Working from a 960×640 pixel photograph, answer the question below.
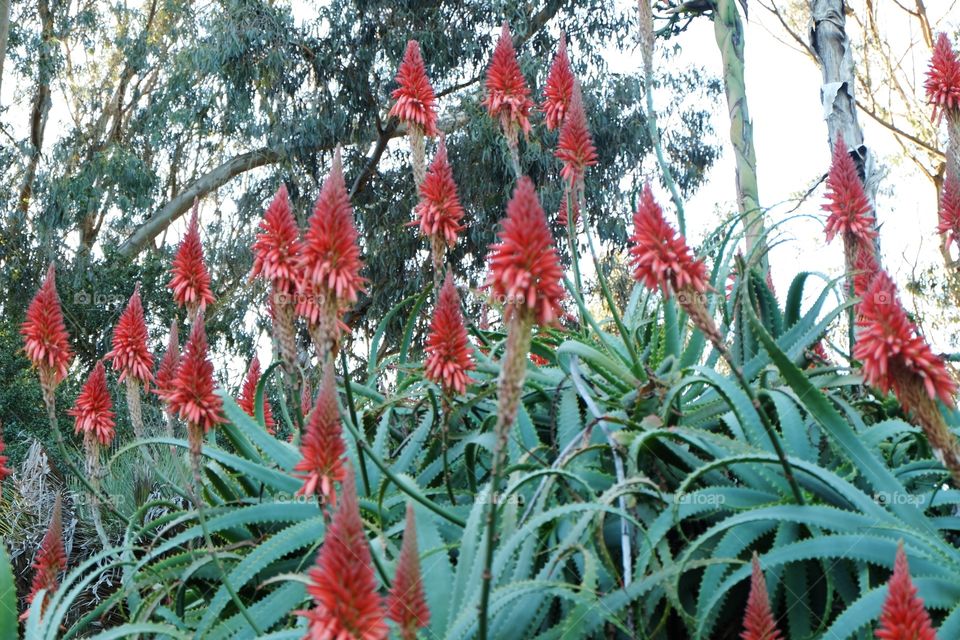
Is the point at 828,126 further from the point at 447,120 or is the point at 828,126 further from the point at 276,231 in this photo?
the point at 447,120

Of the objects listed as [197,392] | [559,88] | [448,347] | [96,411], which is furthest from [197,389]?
[559,88]

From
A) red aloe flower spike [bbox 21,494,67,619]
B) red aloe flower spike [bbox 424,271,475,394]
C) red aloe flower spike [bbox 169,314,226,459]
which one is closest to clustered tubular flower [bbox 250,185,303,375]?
red aloe flower spike [bbox 169,314,226,459]

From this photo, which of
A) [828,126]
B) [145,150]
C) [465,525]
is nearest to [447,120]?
[145,150]

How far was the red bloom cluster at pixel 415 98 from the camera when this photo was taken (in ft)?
8.29

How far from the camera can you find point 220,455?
2172 mm

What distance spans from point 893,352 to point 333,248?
80 centimetres

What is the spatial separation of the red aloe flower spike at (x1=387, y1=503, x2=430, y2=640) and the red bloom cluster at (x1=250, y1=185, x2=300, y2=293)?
866 millimetres

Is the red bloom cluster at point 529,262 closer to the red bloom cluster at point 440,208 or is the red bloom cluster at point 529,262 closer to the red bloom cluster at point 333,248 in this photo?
the red bloom cluster at point 333,248

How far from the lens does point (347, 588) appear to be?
993 mm

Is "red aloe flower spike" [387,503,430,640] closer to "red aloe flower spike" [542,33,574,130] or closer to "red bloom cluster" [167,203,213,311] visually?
"red bloom cluster" [167,203,213,311]

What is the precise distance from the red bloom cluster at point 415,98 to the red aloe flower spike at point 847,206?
1021mm

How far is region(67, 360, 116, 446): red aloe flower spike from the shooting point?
8.34ft

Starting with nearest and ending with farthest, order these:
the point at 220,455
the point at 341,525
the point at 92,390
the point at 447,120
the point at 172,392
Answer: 1. the point at 341,525
2. the point at 172,392
3. the point at 220,455
4. the point at 92,390
5. the point at 447,120

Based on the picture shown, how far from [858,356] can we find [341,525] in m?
0.76
